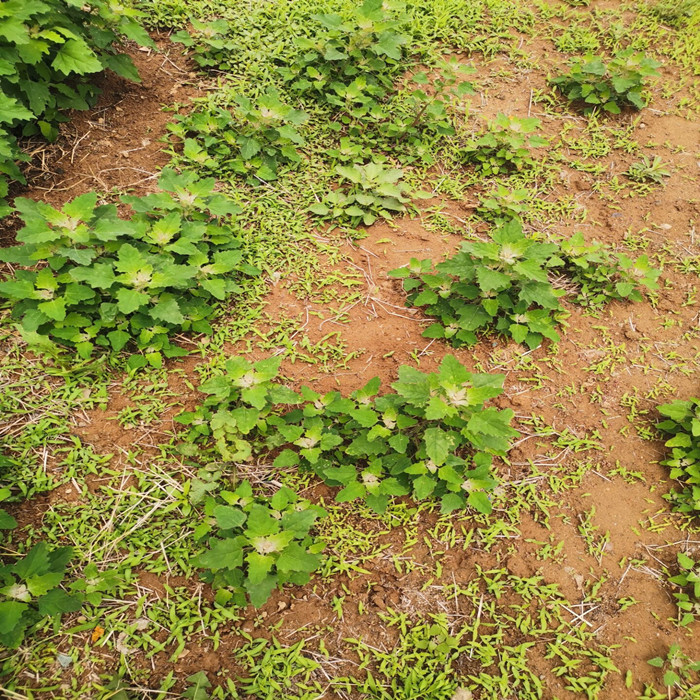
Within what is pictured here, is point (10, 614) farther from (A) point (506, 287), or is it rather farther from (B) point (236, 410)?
(A) point (506, 287)

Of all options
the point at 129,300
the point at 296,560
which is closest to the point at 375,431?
the point at 296,560

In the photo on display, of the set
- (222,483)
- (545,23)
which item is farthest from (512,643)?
(545,23)

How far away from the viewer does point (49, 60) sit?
327 cm

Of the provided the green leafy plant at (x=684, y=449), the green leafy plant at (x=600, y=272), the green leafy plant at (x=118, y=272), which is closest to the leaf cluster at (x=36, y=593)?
A: the green leafy plant at (x=118, y=272)

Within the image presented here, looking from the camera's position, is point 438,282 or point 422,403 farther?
point 438,282

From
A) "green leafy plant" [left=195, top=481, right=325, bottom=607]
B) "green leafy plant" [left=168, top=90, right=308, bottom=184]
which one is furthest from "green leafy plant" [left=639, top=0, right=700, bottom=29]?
"green leafy plant" [left=195, top=481, right=325, bottom=607]

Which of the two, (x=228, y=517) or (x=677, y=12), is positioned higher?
(x=677, y=12)

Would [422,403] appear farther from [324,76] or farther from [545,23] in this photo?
[545,23]

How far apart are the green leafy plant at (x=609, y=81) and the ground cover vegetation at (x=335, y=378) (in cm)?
3

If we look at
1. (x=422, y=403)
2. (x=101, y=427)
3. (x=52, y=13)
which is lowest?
(x=101, y=427)

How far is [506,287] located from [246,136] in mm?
2173

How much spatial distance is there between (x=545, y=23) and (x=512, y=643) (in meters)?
5.43

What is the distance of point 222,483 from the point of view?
2.55m

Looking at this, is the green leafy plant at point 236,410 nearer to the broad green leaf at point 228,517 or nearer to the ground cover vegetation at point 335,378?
the ground cover vegetation at point 335,378
